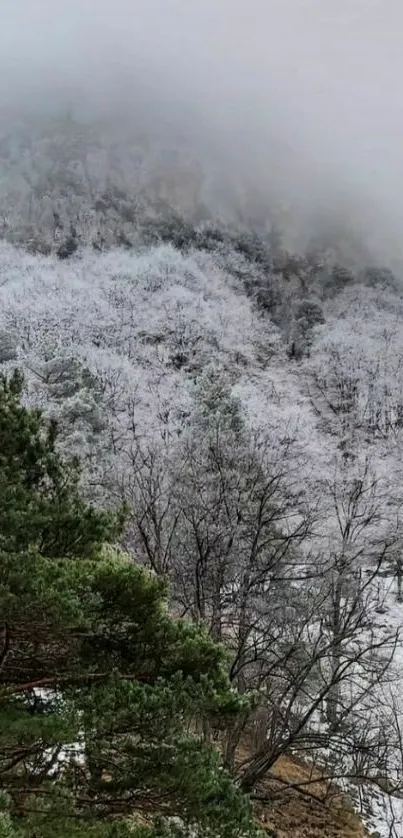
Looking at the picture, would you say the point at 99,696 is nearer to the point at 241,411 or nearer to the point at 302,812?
the point at 302,812

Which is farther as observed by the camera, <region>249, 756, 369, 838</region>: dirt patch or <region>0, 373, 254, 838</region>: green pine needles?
<region>249, 756, 369, 838</region>: dirt patch

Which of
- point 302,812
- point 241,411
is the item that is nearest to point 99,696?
point 302,812

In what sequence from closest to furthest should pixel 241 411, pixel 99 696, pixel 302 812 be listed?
pixel 99 696 → pixel 302 812 → pixel 241 411

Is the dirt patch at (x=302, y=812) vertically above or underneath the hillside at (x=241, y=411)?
underneath

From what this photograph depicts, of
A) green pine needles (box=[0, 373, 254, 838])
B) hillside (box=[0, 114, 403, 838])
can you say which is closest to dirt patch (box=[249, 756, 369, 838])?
hillside (box=[0, 114, 403, 838])

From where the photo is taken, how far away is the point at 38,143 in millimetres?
141875

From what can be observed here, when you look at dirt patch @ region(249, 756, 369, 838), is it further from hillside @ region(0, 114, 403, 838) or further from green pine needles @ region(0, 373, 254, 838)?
green pine needles @ region(0, 373, 254, 838)

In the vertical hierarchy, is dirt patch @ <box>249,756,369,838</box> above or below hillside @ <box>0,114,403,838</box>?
below

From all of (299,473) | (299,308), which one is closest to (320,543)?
(299,473)

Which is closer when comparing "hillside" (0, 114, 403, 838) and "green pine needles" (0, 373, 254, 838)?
"green pine needles" (0, 373, 254, 838)

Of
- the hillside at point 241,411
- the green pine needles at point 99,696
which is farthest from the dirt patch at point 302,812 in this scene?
the green pine needles at point 99,696

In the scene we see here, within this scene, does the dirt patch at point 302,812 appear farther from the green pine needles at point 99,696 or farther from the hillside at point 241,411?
the green pine needles at point 99,696

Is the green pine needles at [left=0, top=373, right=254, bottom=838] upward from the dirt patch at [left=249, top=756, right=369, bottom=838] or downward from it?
upward

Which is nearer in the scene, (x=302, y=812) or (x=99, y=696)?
(x=99, y=696)
